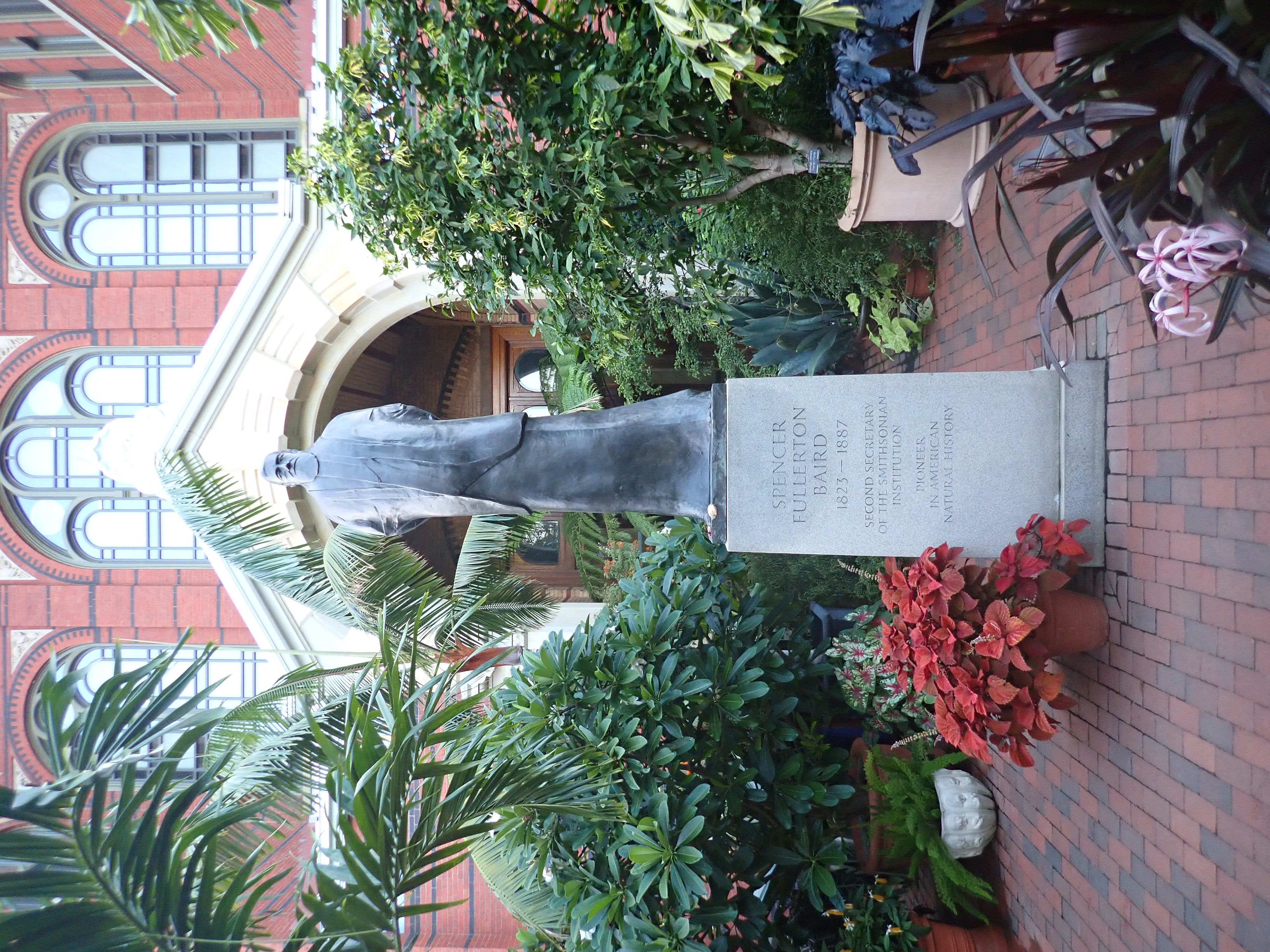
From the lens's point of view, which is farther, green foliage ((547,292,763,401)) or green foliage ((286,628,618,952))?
green foliage ((547,292,763,401))

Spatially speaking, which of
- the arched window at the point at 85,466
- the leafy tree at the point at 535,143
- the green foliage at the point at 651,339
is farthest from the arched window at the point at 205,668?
the leafy tree at the point at 535,143

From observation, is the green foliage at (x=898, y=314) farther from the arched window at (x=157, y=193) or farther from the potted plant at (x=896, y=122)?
the arched window at (x=157, y=193)

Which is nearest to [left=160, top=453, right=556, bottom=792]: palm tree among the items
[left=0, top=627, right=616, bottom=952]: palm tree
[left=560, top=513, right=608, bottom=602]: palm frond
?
[left=0, top=627, right=616, bottom=952]: palm tree

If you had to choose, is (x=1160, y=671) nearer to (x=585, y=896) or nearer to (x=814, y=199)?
(x=585, y=896)

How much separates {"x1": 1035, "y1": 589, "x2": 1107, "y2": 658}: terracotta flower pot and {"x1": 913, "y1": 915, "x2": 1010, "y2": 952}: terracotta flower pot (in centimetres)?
206

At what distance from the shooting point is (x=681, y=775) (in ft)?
14.2

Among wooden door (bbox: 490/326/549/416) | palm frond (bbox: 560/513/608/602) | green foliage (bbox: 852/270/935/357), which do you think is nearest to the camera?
green foliage (bbox: 852/270/935/357)

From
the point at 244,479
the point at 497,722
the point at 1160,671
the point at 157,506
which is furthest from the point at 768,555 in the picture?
the point at 157,506

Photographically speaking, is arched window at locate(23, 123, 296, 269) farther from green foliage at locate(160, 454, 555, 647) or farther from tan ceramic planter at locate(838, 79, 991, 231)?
tan ceramic planter at locate(838, 79, 991, 231)

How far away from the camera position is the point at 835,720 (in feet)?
20.5

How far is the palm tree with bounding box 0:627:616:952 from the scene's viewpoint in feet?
6.37

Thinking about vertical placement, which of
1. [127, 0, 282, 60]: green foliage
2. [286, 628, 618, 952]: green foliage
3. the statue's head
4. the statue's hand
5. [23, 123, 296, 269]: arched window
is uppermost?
[23, 123, 296, 269]: arched window

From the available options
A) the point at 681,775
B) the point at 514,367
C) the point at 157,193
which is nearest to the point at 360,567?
the point at 681,775

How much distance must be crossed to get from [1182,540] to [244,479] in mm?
7462
